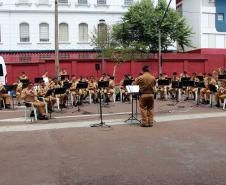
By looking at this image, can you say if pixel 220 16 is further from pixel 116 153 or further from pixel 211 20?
pixel 116 153

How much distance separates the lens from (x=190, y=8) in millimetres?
55062

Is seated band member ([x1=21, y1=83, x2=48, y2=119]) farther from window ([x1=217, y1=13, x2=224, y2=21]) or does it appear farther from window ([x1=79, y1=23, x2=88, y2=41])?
window ([x1=217, y1=13, x2=224, y2=21])

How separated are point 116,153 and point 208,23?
147 feet

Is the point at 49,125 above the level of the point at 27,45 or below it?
below

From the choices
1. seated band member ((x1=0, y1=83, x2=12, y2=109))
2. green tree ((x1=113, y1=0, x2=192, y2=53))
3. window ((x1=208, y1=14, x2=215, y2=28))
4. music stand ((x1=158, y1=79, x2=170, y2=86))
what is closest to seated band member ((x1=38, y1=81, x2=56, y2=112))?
seated band member ((x1=0, y1=83, x2=12, y2=109))

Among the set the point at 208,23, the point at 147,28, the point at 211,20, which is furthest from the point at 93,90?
the point at 211,20

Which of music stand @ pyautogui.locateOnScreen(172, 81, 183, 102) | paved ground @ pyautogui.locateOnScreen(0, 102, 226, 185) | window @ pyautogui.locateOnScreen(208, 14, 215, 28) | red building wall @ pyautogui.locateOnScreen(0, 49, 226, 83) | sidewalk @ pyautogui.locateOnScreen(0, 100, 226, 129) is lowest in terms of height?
paved ground @ pyautogui.locateOnScreen(0, 102, 226, 185)

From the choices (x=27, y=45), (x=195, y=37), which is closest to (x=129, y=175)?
(x=27, y=45)

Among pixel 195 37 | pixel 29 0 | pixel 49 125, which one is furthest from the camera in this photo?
pixel 195 37

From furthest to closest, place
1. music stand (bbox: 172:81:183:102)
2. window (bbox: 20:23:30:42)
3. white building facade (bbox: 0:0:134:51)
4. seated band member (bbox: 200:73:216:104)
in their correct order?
window (bbox: 20:23:30:42) < white building facade (bbox: 0:0:134:51) < music stand (bbox: 172:81:183:102) < seated band member (bbox: 200:73:216:104)

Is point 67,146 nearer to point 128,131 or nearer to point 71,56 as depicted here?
point 128,131

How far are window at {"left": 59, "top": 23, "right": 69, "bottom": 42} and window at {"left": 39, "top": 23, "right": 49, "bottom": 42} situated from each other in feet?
4.78

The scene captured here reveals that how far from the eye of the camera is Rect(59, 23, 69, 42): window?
4856 centimetres

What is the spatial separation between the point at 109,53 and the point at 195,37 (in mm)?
16640
